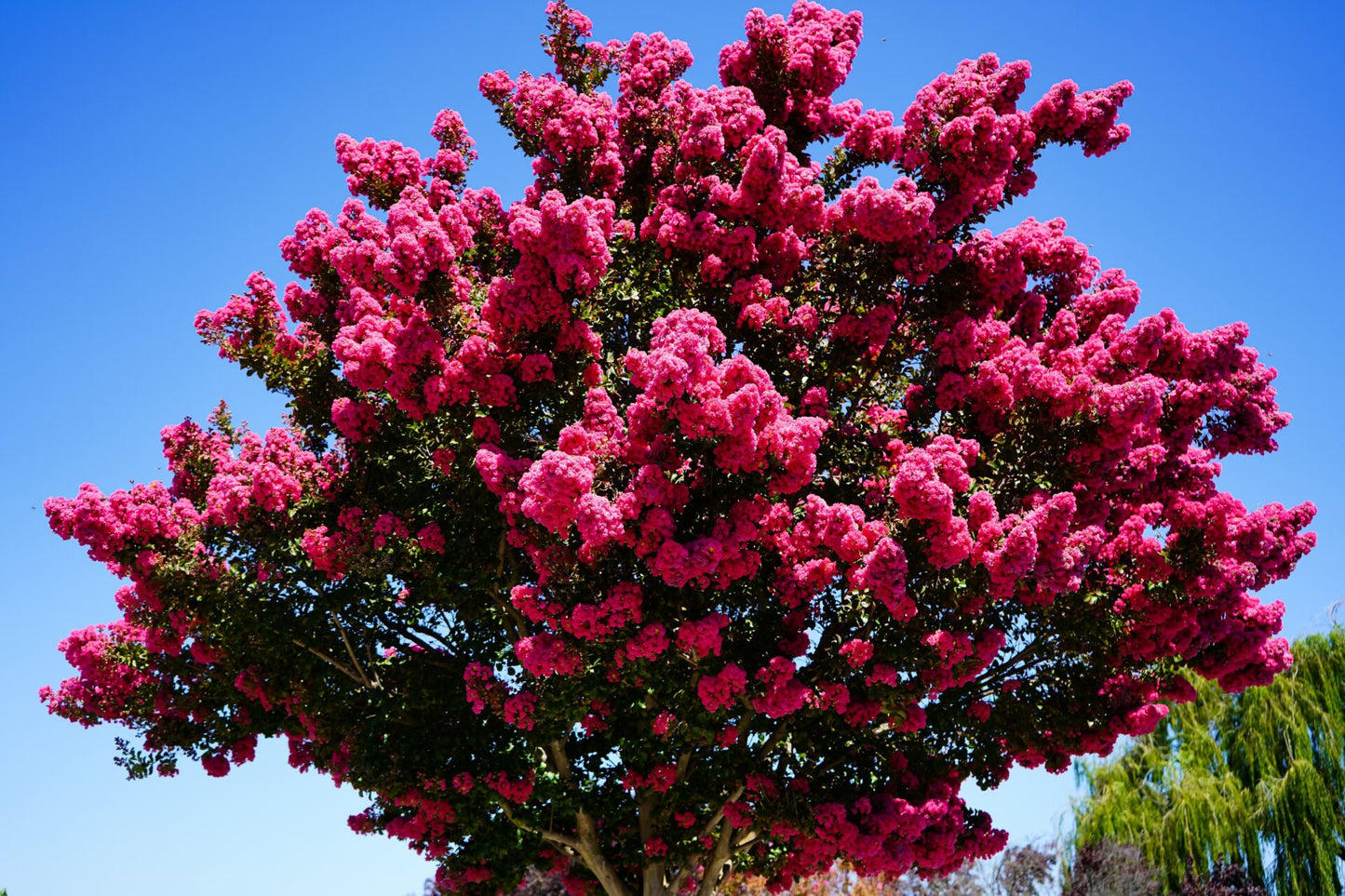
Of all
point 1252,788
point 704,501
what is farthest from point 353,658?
point 1252,788

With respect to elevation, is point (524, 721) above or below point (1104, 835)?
below

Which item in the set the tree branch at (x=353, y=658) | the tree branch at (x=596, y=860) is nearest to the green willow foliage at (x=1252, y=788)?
the tree branch at (x=596, y=860)

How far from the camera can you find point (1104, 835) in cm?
2542

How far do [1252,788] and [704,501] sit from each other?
19.9m

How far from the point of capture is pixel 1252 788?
25328mm

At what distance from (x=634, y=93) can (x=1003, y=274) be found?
573 cm

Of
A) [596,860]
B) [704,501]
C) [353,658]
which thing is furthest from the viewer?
[596,860]

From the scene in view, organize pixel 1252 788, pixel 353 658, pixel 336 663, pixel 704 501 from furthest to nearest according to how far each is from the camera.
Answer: pixel 1252 788, pixel 336 663, pixel 353 658, pixel 704 501

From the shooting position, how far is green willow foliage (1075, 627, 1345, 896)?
2416 centimetres

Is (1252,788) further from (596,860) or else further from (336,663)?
(336,663)

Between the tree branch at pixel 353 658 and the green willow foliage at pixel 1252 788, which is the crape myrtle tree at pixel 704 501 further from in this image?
the green willow foliage at pixel 1252 788

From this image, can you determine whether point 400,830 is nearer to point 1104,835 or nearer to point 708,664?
point 708,664

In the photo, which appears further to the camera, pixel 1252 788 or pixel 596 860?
pixel 1252 788

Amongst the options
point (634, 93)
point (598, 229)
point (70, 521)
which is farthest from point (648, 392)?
point (70, 521)
